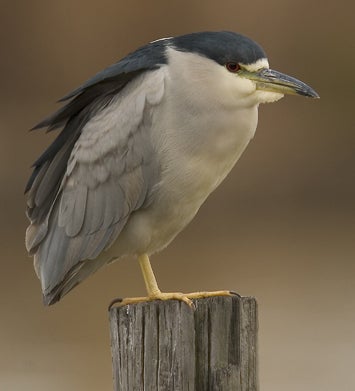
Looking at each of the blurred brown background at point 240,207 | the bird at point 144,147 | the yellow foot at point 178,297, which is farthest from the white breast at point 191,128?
the blurred brown background at point 240,207

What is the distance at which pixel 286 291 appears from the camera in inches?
421

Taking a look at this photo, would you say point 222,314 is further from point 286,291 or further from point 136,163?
point 286,291

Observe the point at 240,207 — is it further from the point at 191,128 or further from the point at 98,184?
the point at 191,128

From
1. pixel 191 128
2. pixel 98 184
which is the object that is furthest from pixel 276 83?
pixel 98 184

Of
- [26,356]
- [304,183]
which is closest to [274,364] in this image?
[26,356]

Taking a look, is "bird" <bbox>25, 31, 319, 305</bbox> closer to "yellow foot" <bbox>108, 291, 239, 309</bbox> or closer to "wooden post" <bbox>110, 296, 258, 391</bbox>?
"yellow foot" <bbox>108, 291, 239, 309</bbox>

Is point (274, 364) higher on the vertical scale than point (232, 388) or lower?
higher

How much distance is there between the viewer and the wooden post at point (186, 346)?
4.34 metres

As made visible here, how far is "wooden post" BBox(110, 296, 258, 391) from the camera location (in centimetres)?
434

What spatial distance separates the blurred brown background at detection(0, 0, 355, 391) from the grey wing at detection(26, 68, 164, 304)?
11.3 ft

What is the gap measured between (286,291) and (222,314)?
6293 mm

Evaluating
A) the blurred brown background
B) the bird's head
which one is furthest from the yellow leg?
the blurred brown background

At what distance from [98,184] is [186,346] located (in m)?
1.19

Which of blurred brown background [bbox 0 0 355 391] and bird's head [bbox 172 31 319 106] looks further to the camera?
blurred brown background [bbox 0 0 355 391]
